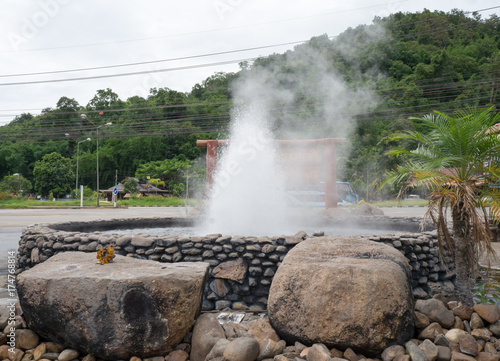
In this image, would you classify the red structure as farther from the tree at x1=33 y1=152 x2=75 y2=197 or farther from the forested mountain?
the tree at x1=33 y1=152 x2=75 y2=197

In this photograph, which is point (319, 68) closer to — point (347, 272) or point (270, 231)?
point (270, 231)

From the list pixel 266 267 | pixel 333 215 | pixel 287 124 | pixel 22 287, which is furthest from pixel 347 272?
pixel 287 124

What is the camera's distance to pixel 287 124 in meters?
25.9

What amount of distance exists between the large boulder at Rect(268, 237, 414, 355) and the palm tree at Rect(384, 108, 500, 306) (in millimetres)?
1279

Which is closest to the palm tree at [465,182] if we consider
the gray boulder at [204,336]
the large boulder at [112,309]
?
the gray boulder at [204,336]

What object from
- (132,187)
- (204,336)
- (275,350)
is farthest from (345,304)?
(132,187)

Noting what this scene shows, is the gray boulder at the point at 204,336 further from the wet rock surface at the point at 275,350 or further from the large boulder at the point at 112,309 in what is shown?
the large boulder at the point at 112,309

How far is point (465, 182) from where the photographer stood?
14.0 feet

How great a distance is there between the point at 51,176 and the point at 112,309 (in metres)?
49.0

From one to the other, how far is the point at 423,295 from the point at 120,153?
53.8 metres

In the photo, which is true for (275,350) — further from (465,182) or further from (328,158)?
(328,158)

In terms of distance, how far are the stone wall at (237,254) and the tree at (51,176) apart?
45.4m

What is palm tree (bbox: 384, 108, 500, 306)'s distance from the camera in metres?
4.24

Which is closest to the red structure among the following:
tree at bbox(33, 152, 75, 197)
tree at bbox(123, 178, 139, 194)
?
tree at bbox(123, 178, 139, 194)
